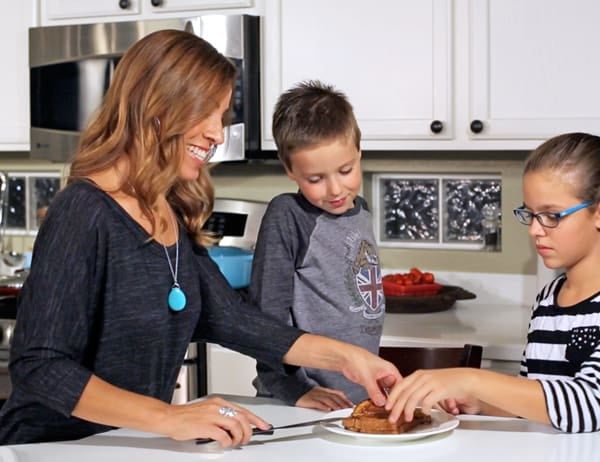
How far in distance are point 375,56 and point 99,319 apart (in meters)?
1.71

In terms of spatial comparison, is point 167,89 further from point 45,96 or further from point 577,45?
point 45,96

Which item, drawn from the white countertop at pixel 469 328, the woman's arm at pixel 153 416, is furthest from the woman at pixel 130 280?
the white countertop at pixel 469 328

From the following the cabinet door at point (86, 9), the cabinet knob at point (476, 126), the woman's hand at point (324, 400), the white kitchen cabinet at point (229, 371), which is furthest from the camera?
the cabinet door at point (86, 9)

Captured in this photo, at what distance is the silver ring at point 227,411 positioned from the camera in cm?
157

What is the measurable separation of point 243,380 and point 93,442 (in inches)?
60.5

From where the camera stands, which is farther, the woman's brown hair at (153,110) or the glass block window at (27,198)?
the glass block window at (27,198)

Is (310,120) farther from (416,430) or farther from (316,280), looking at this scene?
(416,430)

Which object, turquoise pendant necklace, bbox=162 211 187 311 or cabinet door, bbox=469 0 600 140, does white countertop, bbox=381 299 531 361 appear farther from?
turquoise pendant necklace, bbox=162 211 187 311

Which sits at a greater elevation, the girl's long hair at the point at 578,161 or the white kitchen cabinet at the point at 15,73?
the white kitchen cabinet at the point at 15,73

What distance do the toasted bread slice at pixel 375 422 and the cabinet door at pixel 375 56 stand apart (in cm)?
156

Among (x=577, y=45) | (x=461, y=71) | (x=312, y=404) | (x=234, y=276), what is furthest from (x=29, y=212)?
(x=312, y=404)

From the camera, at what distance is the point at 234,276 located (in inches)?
130

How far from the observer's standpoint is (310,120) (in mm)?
2094

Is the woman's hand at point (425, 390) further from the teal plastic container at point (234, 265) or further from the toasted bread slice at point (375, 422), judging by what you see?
the teal plastic container at point (234, 265)
